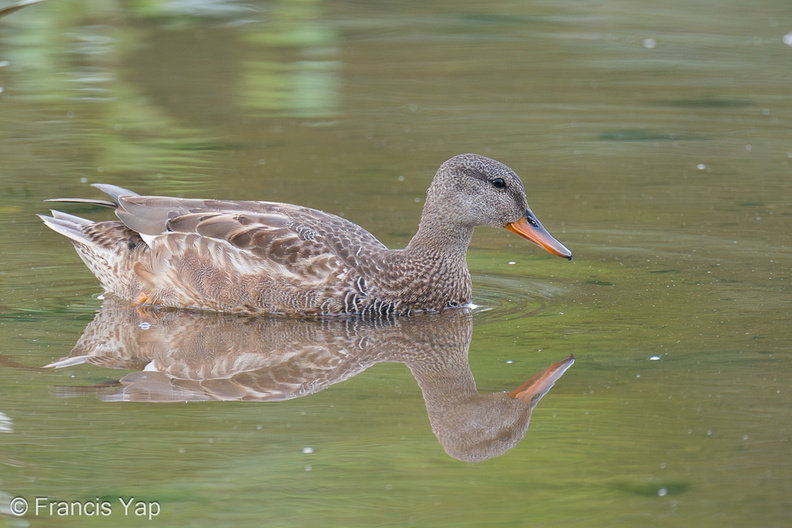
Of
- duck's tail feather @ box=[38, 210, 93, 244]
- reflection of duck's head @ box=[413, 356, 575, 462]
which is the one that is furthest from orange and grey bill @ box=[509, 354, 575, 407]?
duck's tail feather @ box=[38, 210, 93, 244]

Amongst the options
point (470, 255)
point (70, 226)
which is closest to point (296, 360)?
point (70, 226)

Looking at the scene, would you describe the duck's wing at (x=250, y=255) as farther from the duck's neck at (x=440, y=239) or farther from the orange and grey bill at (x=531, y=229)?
the orange and grey bill at (x=531, y=229)

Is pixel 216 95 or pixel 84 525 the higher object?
pixel 84 525

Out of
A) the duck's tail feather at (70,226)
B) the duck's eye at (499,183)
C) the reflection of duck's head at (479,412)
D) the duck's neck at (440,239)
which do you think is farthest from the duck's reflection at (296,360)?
the duck's eye at (499,183)

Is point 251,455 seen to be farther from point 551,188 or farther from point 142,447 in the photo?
point 551,188

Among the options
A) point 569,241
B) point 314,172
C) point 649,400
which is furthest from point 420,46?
point 649,400

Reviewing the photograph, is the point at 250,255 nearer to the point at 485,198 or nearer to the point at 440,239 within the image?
the point at 440,239

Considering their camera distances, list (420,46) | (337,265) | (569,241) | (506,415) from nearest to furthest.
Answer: (506,415), (337,265), (569,241), (420,46)

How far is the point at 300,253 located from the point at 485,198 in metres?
1.36

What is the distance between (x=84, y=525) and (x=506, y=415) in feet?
7.86

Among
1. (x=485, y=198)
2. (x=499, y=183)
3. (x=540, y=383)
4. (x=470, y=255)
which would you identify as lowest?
(x=470, y=255)

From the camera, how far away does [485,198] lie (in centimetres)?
938

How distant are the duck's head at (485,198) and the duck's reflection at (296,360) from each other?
0.73m

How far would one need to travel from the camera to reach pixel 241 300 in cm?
920
